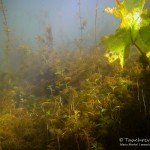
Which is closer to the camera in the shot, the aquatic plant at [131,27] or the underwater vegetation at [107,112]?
the underwater vegetation at [107,112]

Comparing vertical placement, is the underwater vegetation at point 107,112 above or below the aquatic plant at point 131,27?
below

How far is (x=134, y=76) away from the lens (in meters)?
5.12

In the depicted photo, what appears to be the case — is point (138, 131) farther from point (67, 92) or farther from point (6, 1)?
point (6, 1)

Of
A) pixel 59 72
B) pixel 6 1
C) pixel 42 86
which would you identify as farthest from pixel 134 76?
pixel 6 1

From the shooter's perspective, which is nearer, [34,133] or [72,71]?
[34,133]

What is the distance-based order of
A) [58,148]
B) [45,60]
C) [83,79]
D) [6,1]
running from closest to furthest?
[58,148] → [83,79] → [45,60] → [6,1]

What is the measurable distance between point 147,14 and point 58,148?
3.36 meters

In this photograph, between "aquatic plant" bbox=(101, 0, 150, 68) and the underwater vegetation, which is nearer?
the underwater vegetation

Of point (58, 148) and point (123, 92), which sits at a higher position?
point (123, 92)

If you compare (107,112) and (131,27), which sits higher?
(131,27)

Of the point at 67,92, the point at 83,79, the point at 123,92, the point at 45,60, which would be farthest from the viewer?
the point at 45,60

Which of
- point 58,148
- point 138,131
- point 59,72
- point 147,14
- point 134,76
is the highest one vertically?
point 147,14

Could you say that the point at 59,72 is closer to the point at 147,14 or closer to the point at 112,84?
the point at 112,84

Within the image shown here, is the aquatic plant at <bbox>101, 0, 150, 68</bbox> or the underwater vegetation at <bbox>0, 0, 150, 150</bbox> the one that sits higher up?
the aquatic plant at <bbox>101, 0, 150, 68</bbox>
